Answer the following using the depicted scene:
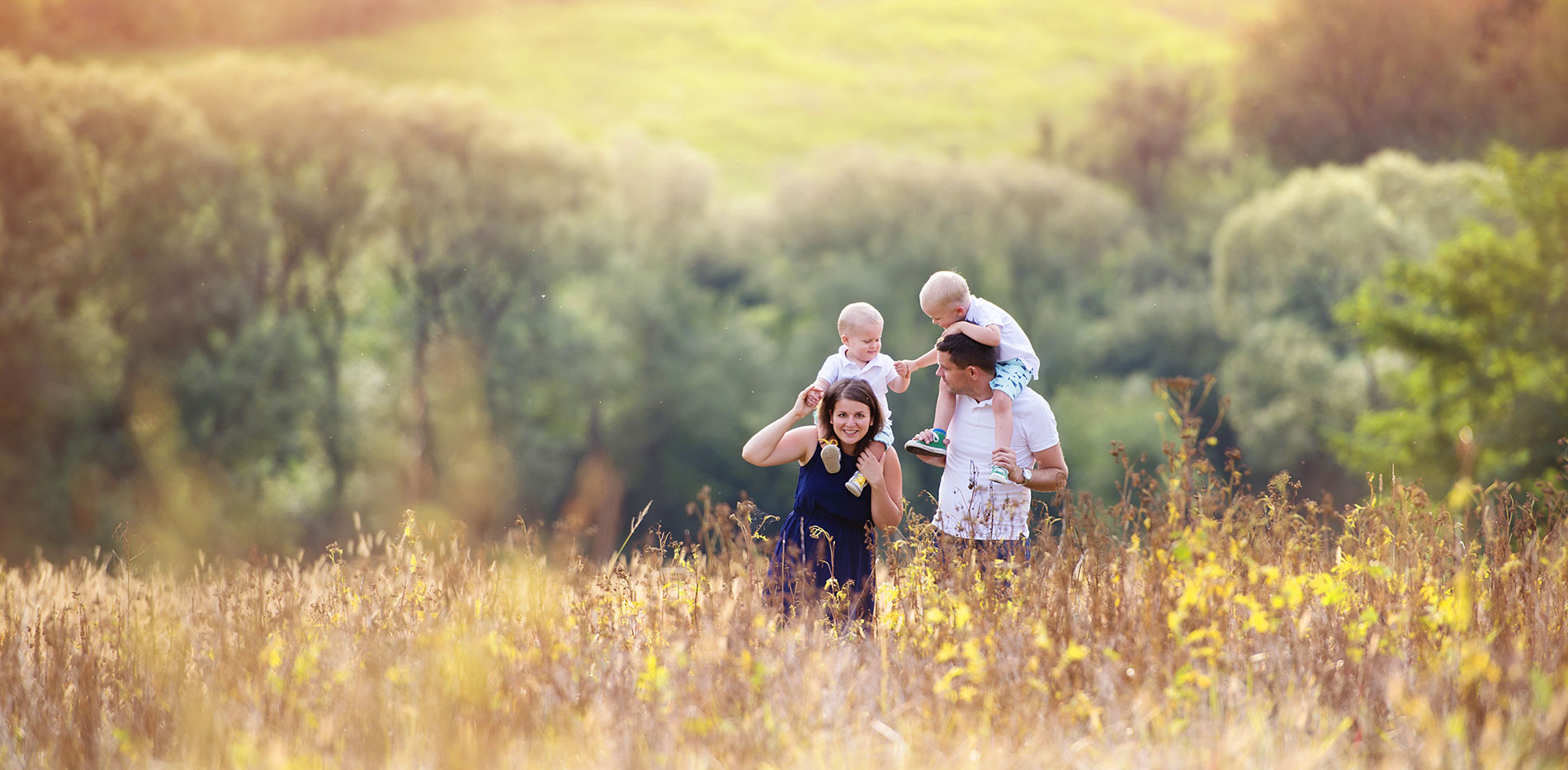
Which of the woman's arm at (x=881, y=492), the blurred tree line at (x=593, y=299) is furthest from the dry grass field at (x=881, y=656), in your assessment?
the blurred tree line at (x=593, y=299)

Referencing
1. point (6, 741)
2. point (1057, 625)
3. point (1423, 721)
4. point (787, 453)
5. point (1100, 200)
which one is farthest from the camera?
point (1100, 200)

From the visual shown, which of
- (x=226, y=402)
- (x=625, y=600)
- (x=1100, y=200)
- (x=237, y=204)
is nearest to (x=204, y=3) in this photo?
(x=237, y=204)

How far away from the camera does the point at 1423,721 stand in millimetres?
3996

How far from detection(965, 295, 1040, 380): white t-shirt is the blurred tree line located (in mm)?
17551

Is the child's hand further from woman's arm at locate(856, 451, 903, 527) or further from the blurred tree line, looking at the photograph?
the blurred tree line

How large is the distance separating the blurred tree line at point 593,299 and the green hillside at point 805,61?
50.6 feet

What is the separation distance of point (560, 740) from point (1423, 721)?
2948 mm

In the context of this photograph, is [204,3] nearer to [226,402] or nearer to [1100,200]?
[226,402]

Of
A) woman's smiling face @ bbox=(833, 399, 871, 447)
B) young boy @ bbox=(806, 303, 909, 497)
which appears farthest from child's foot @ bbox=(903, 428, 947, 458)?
woman's smiling face @ bbox=(833, 399, 871, 447)

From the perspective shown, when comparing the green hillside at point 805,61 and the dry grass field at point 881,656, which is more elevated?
the green hillside at point 805,61

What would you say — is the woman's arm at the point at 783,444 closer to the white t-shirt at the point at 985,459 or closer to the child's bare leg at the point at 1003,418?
the white t-shirt at the point at 985,459

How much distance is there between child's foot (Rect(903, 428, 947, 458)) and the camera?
5.72m

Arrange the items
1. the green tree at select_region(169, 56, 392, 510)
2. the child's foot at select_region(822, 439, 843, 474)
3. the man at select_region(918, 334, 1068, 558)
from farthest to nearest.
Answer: the green tree at select_region(169, 56, 392, 510)
the man at select_region(918, 334, 1068, 558)
the child's foot at select_region(822, 439, 843, 474)

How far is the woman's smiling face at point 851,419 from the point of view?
5352mm
